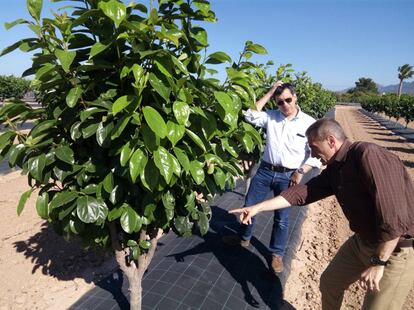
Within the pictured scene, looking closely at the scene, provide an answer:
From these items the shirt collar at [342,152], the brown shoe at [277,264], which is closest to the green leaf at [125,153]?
the shirt collar at [342,152]

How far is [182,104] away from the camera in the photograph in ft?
5.43

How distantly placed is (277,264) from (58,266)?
271 centimetres

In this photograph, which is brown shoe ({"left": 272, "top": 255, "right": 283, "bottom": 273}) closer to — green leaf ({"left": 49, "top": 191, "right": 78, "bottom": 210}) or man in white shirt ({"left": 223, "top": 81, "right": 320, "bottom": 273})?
man in white shirt ({"left": 223, "top": 81, "right": 320, "bottom": 273})

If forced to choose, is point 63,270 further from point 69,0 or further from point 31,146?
point 69,0

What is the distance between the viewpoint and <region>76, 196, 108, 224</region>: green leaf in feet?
6.24

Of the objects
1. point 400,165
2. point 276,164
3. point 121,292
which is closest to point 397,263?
point 400,165

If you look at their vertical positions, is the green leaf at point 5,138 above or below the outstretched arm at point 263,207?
above

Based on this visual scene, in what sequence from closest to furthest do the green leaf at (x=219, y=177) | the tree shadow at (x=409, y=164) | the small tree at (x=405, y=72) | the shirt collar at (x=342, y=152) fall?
the green leaf at (x=219, y=177), the shirt collar at (x=342, y=152), the tree shadow at (x=409, y=164), the small tree at (x=405, y=72)

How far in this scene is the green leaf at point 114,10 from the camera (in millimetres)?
1445

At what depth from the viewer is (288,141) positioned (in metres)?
3.97

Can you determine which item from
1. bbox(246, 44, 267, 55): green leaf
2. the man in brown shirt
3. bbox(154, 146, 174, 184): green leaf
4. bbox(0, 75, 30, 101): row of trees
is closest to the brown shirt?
the man in brown shirt

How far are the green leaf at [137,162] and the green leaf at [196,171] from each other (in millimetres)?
290

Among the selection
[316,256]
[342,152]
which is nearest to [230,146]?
[342,152]

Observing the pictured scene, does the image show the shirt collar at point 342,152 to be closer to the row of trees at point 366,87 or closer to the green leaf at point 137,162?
the green leaf at point 137,162
